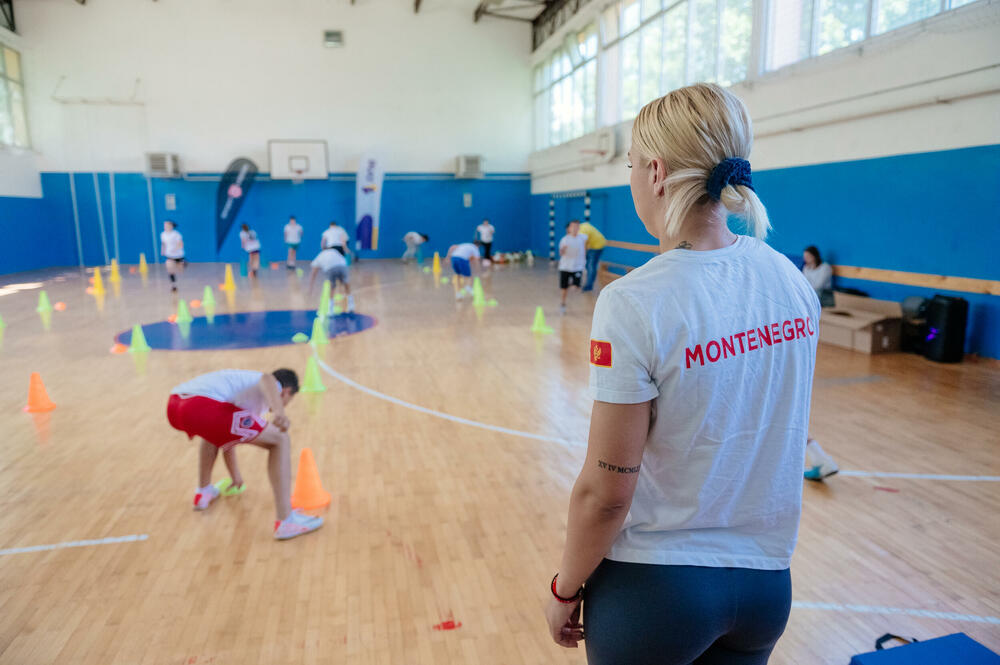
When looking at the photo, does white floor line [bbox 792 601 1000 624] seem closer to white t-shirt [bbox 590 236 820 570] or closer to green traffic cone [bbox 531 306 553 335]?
white t-shirt [bbox 590 236 820 570]

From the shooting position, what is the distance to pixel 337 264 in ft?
36.0

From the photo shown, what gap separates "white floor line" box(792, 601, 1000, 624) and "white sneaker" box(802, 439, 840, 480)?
1412 mm

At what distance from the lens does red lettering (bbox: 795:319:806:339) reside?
1207 millimetres

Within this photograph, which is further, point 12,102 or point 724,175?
point 12,102

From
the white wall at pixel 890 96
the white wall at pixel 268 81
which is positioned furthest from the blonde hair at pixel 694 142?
the white wall at pixel 268 81

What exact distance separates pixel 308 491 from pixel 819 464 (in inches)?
131

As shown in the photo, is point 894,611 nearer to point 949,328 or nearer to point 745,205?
point 745,205

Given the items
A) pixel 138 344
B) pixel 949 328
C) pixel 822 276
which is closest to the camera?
pixel 949 328

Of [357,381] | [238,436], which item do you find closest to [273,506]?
[238,436]

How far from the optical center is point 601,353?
1.10 m

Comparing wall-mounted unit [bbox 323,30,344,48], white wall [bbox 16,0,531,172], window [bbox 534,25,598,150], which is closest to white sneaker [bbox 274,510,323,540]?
window [bbox 534,25,598,150]

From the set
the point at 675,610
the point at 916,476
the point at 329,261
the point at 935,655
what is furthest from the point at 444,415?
the point at 329,261

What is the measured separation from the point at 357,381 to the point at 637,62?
11986 millimetres

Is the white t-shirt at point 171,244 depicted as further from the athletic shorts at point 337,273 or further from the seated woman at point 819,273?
the seated woman at point 819,273
